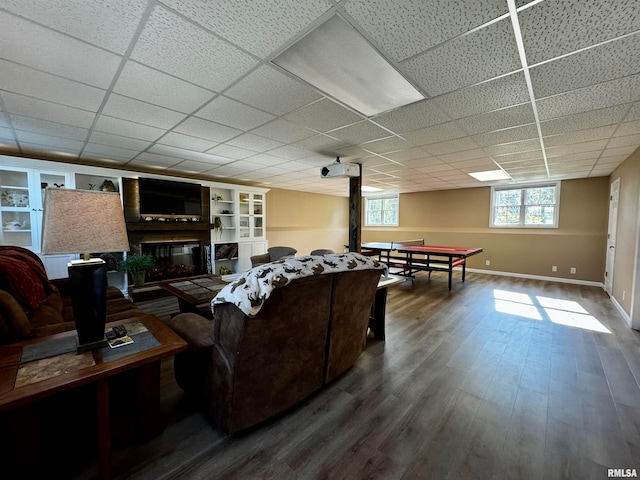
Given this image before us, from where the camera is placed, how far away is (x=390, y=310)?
387 centimetres

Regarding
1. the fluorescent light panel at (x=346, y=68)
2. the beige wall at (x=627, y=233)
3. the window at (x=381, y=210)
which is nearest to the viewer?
the fluorescent light panel at (x=346, y=68)

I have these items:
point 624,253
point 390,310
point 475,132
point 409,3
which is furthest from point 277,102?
point 624,253

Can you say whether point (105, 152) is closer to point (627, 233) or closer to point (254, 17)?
point (254, 17)

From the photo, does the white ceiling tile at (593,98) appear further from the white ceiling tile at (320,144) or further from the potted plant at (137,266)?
the potted plant at (137,266)

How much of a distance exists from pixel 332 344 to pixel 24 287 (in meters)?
2.28

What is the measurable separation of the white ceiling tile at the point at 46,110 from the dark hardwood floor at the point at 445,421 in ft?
8.18

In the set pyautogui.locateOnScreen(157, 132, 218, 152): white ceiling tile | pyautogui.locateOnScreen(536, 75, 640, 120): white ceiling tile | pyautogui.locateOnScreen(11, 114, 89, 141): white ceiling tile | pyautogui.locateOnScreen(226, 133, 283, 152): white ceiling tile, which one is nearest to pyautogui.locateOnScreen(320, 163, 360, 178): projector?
pyautogui.locateOnScreen(226, 133, 283, 152): white ceiling tile

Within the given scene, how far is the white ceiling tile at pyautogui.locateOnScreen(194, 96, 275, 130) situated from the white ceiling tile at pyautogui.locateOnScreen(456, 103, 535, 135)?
6.48 feet

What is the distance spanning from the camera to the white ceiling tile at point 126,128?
265 centimetres

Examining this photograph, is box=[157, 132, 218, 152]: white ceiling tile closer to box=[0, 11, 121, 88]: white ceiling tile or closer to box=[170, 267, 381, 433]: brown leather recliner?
box=[0, 11, 121, 88]: white ceiling tile

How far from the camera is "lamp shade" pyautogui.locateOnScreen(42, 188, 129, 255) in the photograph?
1.21m

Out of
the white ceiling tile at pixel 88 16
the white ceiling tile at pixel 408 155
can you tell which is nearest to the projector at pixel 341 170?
the white ceiling tile at pixel 408 155

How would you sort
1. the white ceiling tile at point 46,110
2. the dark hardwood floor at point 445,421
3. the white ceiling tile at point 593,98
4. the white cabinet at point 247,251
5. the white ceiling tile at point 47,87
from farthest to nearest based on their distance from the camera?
1. the white cabinet at point 247,251
2. the white ceiling tile at point 46,110
3. the white ceiling tile at point 593,98
4. the white ceiling tile at point 47,87
5. the dark hardwood floor at point 445,421

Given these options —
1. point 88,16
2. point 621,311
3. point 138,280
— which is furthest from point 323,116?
point 621,311
